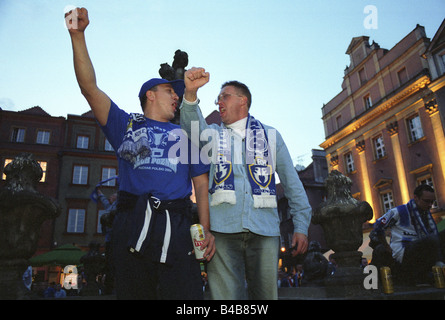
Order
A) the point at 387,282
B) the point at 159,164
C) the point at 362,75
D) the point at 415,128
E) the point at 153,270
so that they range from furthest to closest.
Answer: the point at 362,75 < the point at 415,128 < the point at 387,282 < the point at 159,164 < the point at 153,270

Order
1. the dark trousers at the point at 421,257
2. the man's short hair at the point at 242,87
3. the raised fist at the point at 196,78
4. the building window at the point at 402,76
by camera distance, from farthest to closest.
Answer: the building window at the point at 402,76
the dark trousers at the point at 421,257
the man's short hair at the point at 242,87
the raised fist at the point at 196,78

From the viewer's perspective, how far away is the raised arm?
202cm

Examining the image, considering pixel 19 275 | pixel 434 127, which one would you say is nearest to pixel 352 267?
pixel 19 275

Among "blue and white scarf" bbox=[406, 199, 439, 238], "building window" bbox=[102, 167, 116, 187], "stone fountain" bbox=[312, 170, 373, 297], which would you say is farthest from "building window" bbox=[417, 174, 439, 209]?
"building window" bbox=[102, 167, 116, 187]

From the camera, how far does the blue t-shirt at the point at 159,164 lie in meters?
2.03

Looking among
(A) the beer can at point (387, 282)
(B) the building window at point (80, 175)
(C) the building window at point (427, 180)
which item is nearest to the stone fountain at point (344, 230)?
(A) the beer can at point (387, 282)

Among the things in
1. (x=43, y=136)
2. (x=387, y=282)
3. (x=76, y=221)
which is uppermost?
(x=43, y=136)

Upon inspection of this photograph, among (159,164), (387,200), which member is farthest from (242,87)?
(387,200)

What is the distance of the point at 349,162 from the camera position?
26.9m

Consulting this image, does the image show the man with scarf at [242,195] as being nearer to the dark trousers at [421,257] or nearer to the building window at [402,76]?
the dark trousers at [421,257]

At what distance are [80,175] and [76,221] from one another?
162 inches

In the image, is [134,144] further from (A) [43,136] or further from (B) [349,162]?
(A) [43,136]
